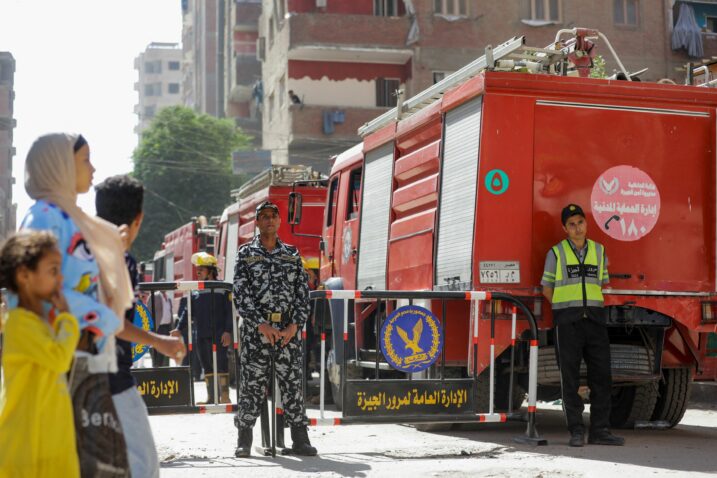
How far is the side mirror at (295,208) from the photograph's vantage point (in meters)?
14.6

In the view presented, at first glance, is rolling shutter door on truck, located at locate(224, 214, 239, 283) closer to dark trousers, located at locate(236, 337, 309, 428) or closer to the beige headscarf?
dark trousers, located at locate(236, 337, 309, 428)

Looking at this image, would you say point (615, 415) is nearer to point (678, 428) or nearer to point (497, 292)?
point (678, 428)

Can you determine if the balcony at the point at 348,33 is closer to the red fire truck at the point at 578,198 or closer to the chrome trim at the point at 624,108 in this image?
the red fire truck at the point at 578,198

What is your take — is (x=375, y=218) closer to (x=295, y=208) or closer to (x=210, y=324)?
(x=210, y=324)

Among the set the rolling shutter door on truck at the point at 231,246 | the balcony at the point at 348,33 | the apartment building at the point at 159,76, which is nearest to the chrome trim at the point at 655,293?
the rolling shutter door on truck at the point at 231,246

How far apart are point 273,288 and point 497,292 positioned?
1.78 metres

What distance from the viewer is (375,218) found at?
41.1ft

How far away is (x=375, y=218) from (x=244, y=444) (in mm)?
3941

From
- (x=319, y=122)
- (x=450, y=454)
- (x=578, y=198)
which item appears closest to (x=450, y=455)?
(x=450, y=454)

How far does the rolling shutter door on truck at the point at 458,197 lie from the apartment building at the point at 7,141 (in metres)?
61.5

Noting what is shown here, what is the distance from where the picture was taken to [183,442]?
34.6 feet

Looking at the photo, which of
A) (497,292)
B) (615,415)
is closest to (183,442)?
(497,292)

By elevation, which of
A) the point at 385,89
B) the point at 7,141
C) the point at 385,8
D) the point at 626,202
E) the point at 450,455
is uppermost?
the point at 7,141

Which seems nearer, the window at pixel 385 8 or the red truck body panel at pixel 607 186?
the red truck body panel at pixel 607 186
